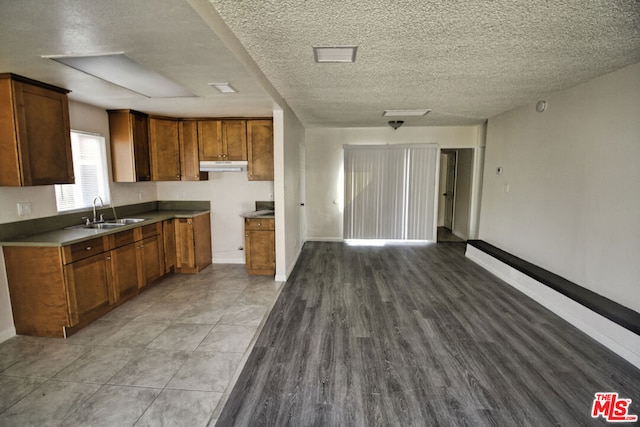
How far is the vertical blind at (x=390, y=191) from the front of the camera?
20.5 feet

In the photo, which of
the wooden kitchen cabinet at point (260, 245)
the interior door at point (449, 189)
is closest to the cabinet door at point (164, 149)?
the wooden kitchen cabinet at point (260, 245)

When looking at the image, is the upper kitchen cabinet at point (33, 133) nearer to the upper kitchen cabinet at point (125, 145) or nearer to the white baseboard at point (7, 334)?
the upper kitchen cabinet at point (125, 145)

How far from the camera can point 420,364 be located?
7.65ft

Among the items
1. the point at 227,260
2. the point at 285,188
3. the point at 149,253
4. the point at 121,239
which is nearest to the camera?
the point at 121,239

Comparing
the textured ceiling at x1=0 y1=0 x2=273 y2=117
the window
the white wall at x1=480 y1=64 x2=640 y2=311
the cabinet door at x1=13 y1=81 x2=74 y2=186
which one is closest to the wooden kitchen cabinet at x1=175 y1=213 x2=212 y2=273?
the window

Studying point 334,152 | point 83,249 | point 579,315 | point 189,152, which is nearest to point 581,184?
point 579,315

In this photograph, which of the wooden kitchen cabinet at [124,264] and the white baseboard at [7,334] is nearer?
the white baseboard at [7,334]

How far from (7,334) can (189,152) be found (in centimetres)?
289

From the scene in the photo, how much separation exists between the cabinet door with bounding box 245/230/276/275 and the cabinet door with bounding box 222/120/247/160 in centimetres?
120

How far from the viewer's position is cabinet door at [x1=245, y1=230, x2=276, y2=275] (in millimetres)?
4281

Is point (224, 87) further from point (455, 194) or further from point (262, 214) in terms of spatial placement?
point (455, 194)

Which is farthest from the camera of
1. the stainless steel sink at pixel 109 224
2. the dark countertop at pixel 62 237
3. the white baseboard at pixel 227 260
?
the white baseboard at pixel 227 260

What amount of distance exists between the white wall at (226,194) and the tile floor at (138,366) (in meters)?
1.62

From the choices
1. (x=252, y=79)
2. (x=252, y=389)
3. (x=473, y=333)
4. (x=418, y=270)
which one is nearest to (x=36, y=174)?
(x=252, y=79)
